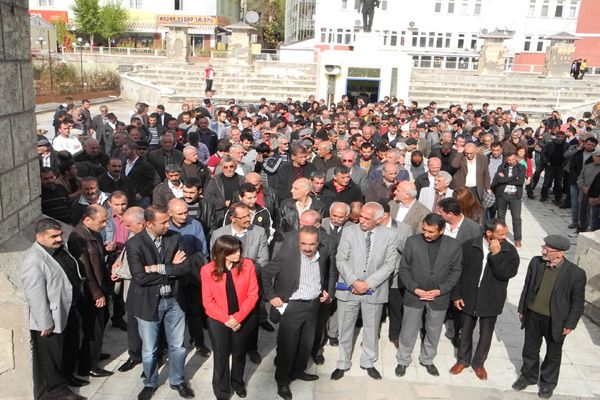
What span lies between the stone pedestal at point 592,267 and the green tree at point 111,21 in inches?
1878

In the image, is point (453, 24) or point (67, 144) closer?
point (67, 144)

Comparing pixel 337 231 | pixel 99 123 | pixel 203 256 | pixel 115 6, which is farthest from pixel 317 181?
pixel 115 6

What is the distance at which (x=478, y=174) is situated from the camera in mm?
8820

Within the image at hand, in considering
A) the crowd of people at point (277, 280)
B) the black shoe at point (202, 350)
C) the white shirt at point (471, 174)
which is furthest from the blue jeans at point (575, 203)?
the black shoe at point (202, 350)

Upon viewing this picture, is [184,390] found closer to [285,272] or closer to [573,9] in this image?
[285,272]

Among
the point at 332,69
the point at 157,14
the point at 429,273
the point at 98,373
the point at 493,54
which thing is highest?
the point at 157,14

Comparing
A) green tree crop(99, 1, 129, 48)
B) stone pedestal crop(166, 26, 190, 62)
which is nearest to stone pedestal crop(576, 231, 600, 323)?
stone pedestal crop(166, 26, 190, 62)

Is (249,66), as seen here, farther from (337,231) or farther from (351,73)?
(337,231)

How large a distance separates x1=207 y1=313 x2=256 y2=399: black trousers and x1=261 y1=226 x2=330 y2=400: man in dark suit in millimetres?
323

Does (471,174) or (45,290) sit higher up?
(471,174)

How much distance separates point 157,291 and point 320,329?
70.5 inches

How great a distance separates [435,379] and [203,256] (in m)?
2.73

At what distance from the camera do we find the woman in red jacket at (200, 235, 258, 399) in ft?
14.7

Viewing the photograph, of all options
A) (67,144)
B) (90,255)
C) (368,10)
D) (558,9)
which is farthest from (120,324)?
(558,9)
